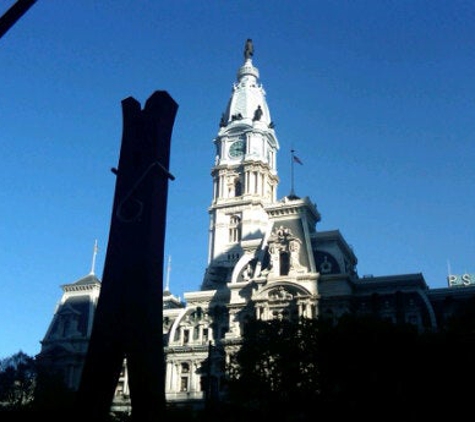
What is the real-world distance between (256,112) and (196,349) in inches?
1994

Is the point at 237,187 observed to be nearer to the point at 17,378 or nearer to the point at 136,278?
the point at 17,378

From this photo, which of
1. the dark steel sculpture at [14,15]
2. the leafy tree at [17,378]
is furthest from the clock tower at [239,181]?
the dark steel sculpture at [14,15]

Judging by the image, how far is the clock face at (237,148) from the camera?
355 feet

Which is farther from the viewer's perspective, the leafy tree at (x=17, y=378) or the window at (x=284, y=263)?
the window at (x=284, y=263)

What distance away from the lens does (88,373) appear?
101 ft

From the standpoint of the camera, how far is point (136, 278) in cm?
3238

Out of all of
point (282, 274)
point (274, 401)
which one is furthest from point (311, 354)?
point (282, 274)

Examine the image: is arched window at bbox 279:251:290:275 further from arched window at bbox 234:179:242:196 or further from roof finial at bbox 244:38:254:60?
roof finial at bbox 244:38:254:60

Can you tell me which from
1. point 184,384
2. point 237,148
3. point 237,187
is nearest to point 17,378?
point 184,384

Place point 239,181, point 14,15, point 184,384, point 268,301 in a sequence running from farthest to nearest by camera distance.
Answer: point 239,181
point 184,384
point 268,301
point 14,15

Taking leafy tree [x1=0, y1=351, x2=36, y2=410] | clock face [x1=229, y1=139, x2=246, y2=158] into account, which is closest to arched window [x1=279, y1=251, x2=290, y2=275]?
leafy tree [x1=0, y1=351, x2=36, y2=410]

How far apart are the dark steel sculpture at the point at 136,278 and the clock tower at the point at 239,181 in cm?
5933

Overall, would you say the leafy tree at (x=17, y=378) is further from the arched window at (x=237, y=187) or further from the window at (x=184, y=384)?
the arched window at (x=237, y=187)

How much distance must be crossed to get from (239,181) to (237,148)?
6.51 meters
